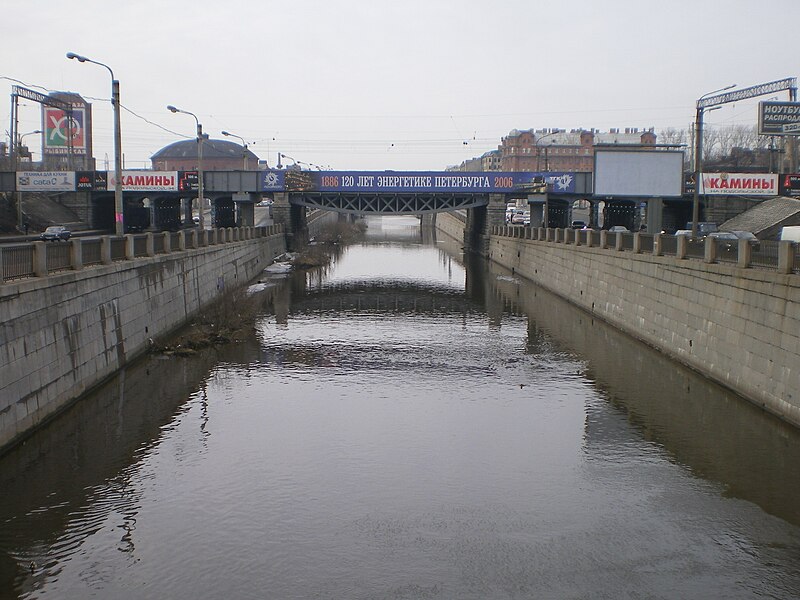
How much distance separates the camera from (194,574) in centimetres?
1398

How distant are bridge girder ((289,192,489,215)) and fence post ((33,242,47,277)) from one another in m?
64.3

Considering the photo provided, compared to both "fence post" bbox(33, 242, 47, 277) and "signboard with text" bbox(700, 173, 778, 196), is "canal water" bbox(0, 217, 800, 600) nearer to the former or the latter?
"fence post" bbox(33, 242, 47, 277)

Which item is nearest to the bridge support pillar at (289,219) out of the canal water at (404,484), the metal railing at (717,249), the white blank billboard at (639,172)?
the white blank billboard at (639,172)

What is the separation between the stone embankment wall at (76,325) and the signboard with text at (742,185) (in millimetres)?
53903

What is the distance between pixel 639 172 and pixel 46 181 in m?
55.0

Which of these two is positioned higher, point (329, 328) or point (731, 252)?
point (731, 252)

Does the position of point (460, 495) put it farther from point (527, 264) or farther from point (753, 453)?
point (527, 264)

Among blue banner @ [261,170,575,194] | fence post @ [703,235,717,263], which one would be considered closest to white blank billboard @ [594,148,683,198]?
blue banner @ [261,170,575,194]

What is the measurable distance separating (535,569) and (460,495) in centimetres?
362

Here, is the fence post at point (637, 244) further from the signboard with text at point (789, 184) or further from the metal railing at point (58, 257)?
the signboard with text at point (789, 184)

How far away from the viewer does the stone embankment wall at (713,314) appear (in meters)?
21.9

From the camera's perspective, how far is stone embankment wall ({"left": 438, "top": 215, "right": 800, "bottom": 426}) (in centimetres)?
2191

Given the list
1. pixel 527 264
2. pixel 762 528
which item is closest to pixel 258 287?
pixel 527 264

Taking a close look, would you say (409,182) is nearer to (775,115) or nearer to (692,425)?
(775,115)
